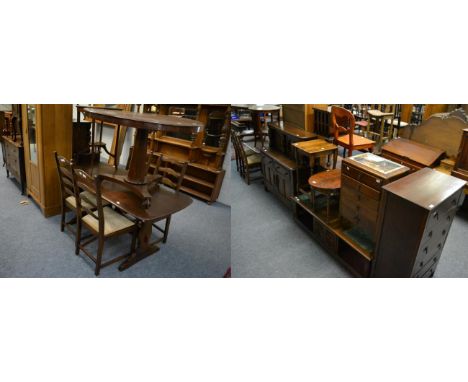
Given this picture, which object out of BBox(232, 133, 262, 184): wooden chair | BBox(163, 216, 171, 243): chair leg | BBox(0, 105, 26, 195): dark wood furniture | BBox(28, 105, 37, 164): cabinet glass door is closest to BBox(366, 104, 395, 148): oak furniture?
BBox(232, 133, 262, 184): wooden chair

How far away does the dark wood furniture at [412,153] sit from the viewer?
1.86 metres

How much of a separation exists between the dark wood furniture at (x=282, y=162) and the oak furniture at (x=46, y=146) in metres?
1.60

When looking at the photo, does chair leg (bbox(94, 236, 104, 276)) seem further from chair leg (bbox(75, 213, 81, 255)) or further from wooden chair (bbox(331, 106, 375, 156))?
wooden chair (bbox(331, 106, 375, 156))

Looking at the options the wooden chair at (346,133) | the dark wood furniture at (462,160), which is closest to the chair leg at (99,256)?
the wooden chair at (346,133)

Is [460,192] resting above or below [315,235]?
above

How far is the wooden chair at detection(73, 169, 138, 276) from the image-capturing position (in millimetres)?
1578

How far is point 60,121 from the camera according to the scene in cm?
181

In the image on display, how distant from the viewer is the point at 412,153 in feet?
6.40

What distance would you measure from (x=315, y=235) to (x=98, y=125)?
5.32ft

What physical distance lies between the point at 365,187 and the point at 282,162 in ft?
3.21

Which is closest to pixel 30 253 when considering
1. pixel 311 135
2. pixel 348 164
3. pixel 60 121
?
pixel 60 121

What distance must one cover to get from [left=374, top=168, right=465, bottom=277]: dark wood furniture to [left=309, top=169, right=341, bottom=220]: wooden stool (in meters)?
0.50

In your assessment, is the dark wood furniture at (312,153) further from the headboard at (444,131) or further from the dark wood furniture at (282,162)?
the headboard at (444,131)
